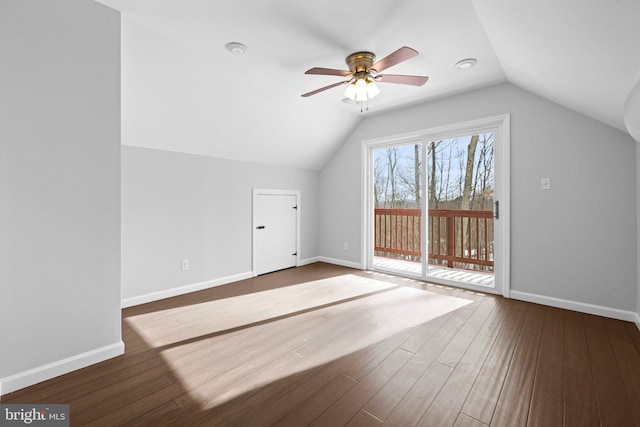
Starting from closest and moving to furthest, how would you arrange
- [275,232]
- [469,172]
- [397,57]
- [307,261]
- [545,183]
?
[397,57], [545,183], [469,172], [275,232], [307,261]

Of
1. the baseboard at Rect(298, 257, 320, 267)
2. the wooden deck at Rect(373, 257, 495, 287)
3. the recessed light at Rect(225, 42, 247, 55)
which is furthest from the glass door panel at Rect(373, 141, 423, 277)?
the recessed light at Rect(225, 42, 247, 55)

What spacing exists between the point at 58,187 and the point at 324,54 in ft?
7.49

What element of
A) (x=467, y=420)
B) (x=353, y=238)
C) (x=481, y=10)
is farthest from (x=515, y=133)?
(x=467, y=420)

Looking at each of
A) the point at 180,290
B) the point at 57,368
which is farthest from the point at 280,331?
the point at 180,290

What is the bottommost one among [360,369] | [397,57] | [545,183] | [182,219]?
[360,369]

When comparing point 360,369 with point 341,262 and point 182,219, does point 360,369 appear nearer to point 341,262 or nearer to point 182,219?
point 182,219

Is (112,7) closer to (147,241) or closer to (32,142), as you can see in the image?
(32,142)

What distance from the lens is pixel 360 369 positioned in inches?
69.9

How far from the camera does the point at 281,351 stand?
199 cm

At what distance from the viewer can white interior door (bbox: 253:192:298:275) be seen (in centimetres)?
409

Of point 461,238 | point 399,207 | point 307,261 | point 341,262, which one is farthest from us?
point 307,261

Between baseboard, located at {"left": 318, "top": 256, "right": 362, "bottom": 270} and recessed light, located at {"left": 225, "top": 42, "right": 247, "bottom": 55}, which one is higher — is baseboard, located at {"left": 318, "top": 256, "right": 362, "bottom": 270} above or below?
below

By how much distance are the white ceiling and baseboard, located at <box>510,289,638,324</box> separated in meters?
1.69

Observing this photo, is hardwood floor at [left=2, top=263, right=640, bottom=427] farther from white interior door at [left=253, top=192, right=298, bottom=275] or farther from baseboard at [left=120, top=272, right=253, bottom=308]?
white interior door at [left=253, top=192, right=298, bottom=275]
